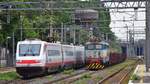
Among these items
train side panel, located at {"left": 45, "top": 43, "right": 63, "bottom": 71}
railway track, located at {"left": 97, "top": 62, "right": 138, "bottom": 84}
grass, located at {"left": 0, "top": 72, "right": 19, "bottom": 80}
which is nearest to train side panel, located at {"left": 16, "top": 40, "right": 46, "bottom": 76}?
grass, located at {"left": 0, "top": 72, "right": 19, "bottom": 80}

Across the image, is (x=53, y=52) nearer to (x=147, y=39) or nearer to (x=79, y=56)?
(x=147, y=39)

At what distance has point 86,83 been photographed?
102ft

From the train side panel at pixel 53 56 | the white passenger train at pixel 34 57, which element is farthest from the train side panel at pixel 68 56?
the white passenger train at pixel 34 57

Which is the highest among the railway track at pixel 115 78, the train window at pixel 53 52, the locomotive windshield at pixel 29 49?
the locomotive windshield at pixel 29 49

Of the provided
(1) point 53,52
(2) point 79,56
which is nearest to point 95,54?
(2) point 79,56

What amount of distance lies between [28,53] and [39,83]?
7093 mm

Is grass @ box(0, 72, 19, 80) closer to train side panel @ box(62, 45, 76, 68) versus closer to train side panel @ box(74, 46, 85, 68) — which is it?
train side panel @ box(62, 45, 76, 68)

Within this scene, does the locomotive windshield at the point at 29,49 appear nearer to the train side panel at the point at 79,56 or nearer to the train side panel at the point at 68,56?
the train side panel at the point at 68,56

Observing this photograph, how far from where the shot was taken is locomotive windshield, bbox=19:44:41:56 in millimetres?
37969

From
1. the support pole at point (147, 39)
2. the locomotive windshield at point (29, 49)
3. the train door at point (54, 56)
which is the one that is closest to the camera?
the locomotive windshield at point (29, 49)

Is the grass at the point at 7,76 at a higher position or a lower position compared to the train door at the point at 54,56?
lower

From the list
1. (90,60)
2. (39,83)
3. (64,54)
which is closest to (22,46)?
(39,83)

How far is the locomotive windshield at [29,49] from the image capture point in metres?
38.0

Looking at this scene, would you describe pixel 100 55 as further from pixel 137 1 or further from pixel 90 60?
pixel 137 1
